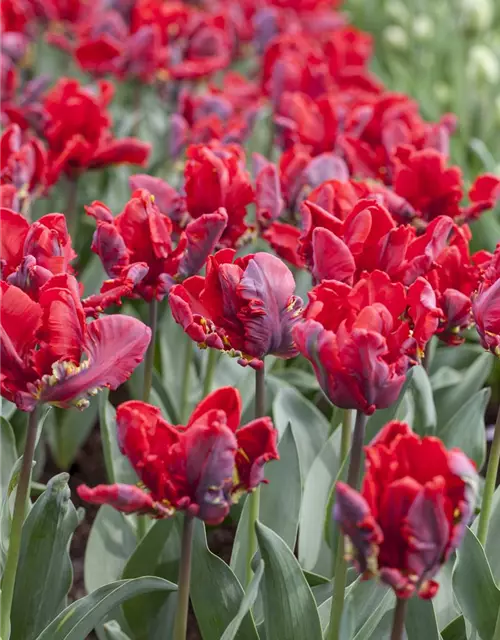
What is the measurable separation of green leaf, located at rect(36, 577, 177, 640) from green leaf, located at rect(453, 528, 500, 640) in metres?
0.30

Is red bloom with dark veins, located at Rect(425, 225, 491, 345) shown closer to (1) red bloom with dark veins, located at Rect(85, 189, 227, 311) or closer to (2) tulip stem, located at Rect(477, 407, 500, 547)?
(2) tulip stem, located at Rect(477, 407, 500, 547)

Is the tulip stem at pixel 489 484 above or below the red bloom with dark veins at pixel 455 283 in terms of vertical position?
below

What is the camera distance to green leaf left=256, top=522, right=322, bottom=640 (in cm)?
99

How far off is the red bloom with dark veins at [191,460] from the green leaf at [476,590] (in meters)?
0.33

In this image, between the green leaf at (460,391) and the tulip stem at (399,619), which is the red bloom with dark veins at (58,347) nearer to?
the tulip stem at (399,619)

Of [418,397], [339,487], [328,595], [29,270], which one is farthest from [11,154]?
[339,487]

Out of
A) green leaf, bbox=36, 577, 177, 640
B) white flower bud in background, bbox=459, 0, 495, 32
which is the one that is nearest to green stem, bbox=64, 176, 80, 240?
green leaf, bbox=36, 577, 177, 640

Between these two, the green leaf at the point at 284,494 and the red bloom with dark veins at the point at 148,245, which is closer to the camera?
the red bloom with dark veins at the point at 148,245

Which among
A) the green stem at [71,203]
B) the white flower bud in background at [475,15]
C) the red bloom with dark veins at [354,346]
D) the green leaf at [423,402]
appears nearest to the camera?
the red bloom with dark veins at [354,346]

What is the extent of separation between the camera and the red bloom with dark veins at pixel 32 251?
0.98 metres

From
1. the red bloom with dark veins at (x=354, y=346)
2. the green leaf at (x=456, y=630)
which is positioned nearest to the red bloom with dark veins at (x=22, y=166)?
the red bloom with dark veins at (x=354, y=346)

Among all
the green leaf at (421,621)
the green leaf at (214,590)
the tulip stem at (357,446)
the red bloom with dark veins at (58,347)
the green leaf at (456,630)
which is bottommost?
the green leaf at (456,630)

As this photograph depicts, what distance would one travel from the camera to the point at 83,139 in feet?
5.72

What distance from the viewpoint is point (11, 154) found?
151 cm
